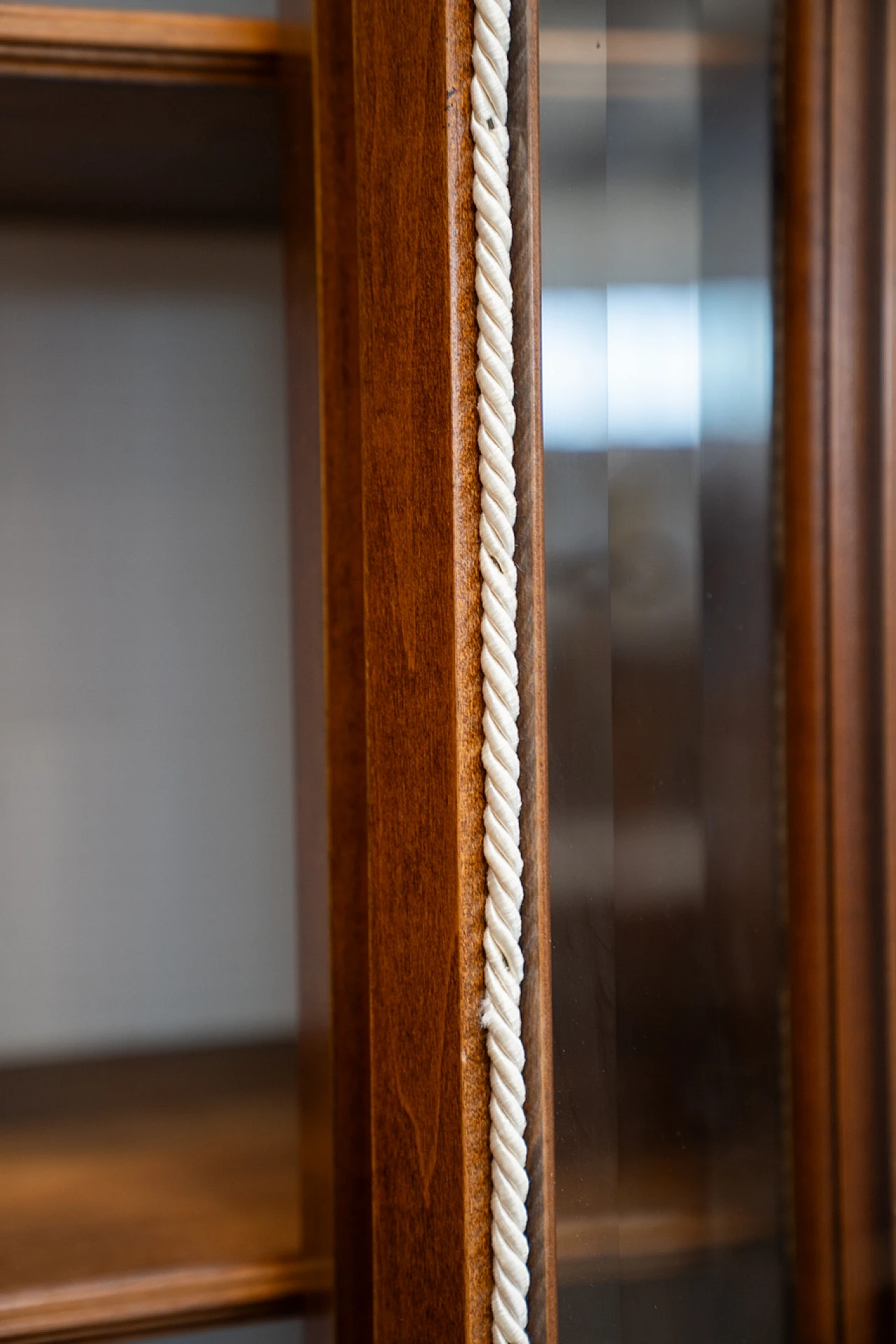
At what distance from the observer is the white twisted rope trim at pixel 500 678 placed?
370mm

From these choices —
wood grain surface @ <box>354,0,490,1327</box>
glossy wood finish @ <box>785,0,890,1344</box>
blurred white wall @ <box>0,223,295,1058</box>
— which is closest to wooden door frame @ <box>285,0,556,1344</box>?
wood grain surface @ <box>354,0,490,1327</box>

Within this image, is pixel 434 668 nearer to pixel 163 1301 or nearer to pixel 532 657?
pixel 532 657

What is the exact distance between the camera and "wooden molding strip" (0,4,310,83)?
0.50 metres

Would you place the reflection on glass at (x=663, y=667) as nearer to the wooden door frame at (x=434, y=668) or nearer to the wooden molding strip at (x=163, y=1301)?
the wooden door frame at (x=434, y=668)

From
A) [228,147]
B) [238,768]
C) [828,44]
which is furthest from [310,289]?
[238,768]

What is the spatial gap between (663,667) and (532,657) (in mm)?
64

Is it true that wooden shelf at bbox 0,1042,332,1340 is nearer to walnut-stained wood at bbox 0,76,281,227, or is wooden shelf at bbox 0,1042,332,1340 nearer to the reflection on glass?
the reflection on glass

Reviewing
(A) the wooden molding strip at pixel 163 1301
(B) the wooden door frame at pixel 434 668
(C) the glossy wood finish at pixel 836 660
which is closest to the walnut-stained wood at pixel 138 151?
(B) the wooden door frame at pixel 434 668

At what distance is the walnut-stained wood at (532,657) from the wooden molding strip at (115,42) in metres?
0.17

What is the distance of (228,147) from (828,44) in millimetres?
342

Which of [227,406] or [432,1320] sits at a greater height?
[227,406]

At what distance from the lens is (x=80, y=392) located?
2.58 ft

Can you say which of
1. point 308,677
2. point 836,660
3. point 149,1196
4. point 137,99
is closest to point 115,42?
point 137,99

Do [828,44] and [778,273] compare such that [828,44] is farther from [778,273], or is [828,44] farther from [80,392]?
[80,392]
